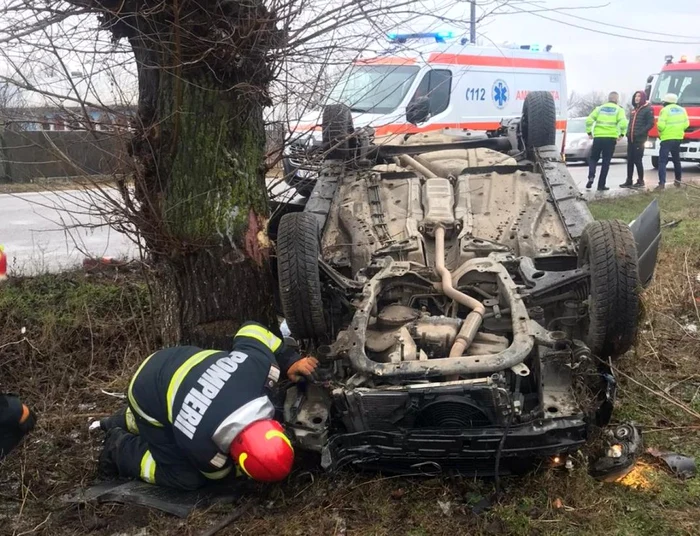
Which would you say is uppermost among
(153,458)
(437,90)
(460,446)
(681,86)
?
(681,86)

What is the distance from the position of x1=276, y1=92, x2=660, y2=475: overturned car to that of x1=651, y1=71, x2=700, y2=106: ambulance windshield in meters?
10.3

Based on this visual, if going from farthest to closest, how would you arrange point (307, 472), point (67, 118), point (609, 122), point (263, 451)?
point (609, 122) → point (67, 118) → point (307, 472) → point (263, 451)

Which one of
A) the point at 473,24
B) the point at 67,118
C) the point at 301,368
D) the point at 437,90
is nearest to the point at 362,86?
the point at 473,24

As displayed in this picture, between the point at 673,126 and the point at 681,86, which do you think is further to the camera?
the point at 681,86

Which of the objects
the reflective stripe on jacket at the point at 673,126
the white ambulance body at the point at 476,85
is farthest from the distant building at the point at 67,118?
the reflective stripe on jacket at the point at 673,126

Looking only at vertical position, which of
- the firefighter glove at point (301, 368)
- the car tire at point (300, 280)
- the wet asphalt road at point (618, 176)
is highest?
the car tire at point (300, 280)

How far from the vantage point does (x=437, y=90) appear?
9.65 m

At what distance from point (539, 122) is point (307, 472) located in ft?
11.7

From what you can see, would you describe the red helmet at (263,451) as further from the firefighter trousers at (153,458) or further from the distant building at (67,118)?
the distant building at (67,118)

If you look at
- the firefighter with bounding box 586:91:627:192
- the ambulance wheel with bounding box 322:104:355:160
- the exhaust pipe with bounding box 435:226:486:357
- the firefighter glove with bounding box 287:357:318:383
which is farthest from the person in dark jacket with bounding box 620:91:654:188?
the firefighter glove with bounding box 287:357:318:383

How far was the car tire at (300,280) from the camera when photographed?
3.40m

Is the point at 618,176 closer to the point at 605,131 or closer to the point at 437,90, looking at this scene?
the point at 605,131

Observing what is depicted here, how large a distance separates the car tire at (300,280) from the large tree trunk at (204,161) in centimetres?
35

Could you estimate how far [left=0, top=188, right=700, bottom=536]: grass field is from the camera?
A: 8.99 feet
